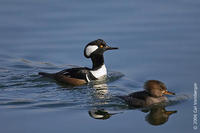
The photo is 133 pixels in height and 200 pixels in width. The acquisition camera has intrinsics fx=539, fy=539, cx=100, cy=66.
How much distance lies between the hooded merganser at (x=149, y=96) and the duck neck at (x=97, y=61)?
3231mm

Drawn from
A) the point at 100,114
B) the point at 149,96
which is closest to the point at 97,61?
the point at 149,96

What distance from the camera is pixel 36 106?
1280 centimetres

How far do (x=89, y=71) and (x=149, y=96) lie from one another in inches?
131

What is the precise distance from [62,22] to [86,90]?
173 inches

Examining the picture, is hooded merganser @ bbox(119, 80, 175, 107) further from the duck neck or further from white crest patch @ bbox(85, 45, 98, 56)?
white crest patch @ bbox(85, 45, 98, 56)

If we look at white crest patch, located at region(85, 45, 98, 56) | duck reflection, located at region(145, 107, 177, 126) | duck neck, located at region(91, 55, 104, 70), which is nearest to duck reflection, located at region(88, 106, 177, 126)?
duck reflection, located at region(145, 107, 177, 126)

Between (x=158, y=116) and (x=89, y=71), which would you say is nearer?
(x=158, y=116)

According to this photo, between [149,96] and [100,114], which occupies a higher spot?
[149,96]

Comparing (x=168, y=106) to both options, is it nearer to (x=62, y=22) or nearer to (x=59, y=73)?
(x=59, y=73)

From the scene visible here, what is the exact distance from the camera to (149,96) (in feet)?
42.1

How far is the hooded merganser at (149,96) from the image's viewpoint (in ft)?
41.7

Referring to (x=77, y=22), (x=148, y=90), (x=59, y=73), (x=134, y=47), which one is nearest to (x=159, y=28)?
(x=134, y=47)

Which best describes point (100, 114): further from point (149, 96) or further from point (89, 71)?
point (89, 71)

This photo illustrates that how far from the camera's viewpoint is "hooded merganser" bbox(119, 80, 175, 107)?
12.7 metres
